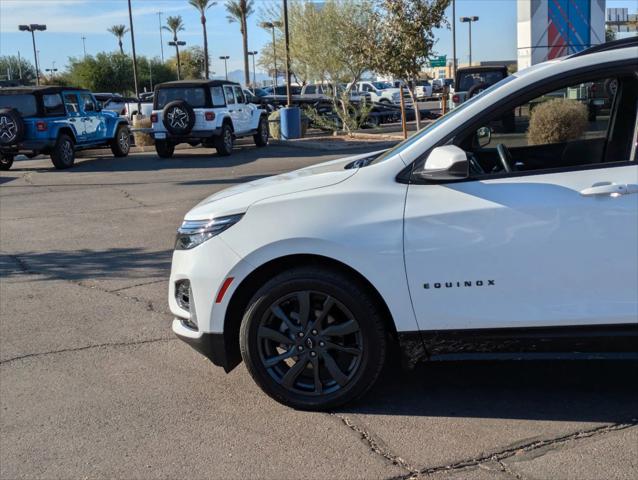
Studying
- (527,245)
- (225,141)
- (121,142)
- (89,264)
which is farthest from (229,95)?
(527,245)

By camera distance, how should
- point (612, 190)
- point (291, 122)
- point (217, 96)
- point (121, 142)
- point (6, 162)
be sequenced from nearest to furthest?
1. point (612, 190)
2. point (6, 162)
3. point (217, 96)
4. point (121, 142)
5. point (291, 122)

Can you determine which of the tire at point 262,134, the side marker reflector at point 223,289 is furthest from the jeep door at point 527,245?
the tire at point 262,134

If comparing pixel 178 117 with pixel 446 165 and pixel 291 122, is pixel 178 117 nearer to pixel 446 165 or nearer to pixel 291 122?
pixel 291 122

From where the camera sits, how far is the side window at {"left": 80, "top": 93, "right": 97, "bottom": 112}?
19.4 meters

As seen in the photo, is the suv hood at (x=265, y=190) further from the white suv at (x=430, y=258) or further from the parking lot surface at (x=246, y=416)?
the parking lot surface at (x=246, y=416)

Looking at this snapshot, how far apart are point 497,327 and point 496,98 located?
47.6 inches

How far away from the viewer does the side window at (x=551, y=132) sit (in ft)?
13.4

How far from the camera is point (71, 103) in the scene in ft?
62.0

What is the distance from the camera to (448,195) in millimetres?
3818

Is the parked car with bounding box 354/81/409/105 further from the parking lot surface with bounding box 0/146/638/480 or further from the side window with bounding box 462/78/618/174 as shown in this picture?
the side window with bounding box 462/78/618/174

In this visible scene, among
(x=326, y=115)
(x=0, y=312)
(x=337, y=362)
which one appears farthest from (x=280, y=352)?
(x=326, y=115)

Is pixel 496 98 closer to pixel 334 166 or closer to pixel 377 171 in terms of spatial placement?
pixel 377 171

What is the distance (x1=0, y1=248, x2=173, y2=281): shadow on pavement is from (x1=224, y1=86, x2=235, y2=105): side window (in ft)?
39.0

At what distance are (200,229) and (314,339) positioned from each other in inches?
35.3
